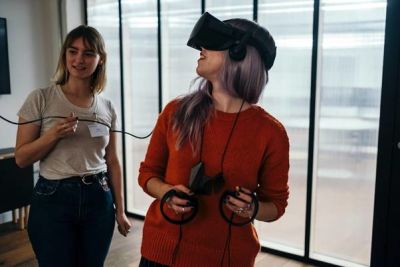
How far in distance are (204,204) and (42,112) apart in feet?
2.70

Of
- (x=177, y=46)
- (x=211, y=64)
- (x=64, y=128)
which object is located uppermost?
(x=177, y=46)

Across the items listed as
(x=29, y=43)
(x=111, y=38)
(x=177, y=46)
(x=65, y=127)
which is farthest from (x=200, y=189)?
(x=29, y=43)

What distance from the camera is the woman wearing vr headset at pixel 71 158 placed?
1.56m

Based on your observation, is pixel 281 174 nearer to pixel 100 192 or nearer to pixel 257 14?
pixel 100 192

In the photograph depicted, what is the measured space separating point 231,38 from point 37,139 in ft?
2.89

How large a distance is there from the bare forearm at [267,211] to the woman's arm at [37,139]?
79cm

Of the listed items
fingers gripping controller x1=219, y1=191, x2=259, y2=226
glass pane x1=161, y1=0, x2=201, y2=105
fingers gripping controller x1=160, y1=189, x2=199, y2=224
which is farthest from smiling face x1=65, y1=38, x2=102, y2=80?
glass pane x1=161, y1=0, x2=201, y2=105

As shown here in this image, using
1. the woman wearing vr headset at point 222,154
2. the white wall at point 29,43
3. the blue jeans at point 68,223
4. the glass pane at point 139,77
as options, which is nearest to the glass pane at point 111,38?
the glass pane at point 139,77

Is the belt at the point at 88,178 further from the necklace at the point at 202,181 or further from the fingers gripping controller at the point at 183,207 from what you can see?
the necklace at the point at 202,181

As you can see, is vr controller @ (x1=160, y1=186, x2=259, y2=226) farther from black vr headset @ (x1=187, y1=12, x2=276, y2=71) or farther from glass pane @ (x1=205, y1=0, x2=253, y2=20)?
glass pane @ (x1=205, y1=0, x2=253, y2=20)

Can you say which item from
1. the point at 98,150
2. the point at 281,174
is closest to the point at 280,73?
the point at 98,150

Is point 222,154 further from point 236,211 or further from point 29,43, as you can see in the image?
point 29,43

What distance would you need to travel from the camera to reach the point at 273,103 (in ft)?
10.4

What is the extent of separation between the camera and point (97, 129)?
1.70 m
